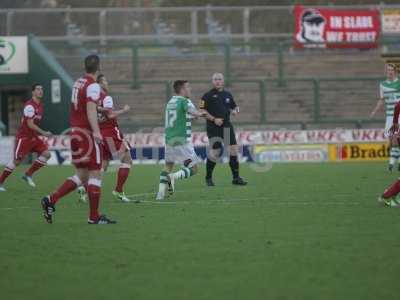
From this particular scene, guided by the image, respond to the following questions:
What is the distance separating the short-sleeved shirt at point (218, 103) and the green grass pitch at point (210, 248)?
2999mm

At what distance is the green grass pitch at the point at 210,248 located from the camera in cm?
752

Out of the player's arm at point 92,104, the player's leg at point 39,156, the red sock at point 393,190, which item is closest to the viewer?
the player's arm at point 92,104

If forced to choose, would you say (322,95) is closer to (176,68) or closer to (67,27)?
(176,68)

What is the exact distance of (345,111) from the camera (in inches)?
1245

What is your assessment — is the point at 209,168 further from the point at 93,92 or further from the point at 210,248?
the point at 210,248

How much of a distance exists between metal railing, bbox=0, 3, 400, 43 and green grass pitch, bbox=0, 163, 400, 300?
16914mm

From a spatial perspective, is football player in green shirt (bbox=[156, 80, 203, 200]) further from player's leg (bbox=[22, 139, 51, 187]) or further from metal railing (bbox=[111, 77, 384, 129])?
metal railing (bbox=[111, 77, 384, 129])

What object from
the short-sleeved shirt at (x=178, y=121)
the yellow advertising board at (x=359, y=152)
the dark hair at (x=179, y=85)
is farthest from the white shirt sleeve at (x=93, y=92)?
the yellow advertising board at (x=359, y=152)

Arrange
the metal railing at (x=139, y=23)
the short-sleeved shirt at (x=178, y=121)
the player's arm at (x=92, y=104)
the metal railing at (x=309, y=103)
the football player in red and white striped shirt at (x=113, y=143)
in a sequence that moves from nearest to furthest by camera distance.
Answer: the player's arm at (x=92, y=104)
the football player in red and white striped shirt at (x=113, y=143)
the short-sleeved shirt at (x=178, y=121)
the metal railing at (x=309, y=103)
the metal railing at (x=139, y=23)

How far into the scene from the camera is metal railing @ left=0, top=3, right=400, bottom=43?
32.3 metres

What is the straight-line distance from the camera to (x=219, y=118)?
1862 cm

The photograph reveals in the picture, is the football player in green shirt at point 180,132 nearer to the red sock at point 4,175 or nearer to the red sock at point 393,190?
the red sock at point 393,190

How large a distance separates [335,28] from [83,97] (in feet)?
75.6

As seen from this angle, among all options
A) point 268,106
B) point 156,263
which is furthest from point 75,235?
point 268,106
